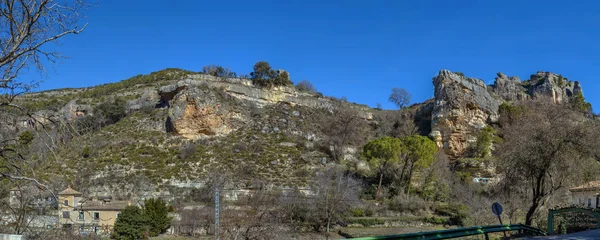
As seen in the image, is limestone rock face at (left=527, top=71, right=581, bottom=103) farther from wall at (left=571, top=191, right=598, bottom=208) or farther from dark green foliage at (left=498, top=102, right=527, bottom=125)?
wall at (left=571, top=191, right=598, bottom=208)

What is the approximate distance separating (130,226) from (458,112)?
155 ft

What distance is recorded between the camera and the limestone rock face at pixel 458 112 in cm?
6101

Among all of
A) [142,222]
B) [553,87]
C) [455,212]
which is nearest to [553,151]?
[455,212]

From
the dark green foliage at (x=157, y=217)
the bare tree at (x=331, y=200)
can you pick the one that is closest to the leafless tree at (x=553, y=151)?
the bare tree at (x=331, y=200)

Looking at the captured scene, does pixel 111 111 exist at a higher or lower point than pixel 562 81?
lower

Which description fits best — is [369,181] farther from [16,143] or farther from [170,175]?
[16,143]

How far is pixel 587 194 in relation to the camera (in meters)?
31.2

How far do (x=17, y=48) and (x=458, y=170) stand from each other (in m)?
56.3

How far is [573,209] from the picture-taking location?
42.6 feet

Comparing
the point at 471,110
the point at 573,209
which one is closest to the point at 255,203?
the point at 573,209

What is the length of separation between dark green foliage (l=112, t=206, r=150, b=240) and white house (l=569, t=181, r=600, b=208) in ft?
98.9

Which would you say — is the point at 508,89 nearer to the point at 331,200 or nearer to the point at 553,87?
the point at 553,87

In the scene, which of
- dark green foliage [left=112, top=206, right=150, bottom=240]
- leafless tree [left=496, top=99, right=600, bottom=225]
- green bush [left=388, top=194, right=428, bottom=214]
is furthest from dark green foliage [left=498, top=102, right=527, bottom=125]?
dark green foliage [left=112, top=206, right=150, bottom=240]

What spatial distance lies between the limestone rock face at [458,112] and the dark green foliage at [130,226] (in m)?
43.0
